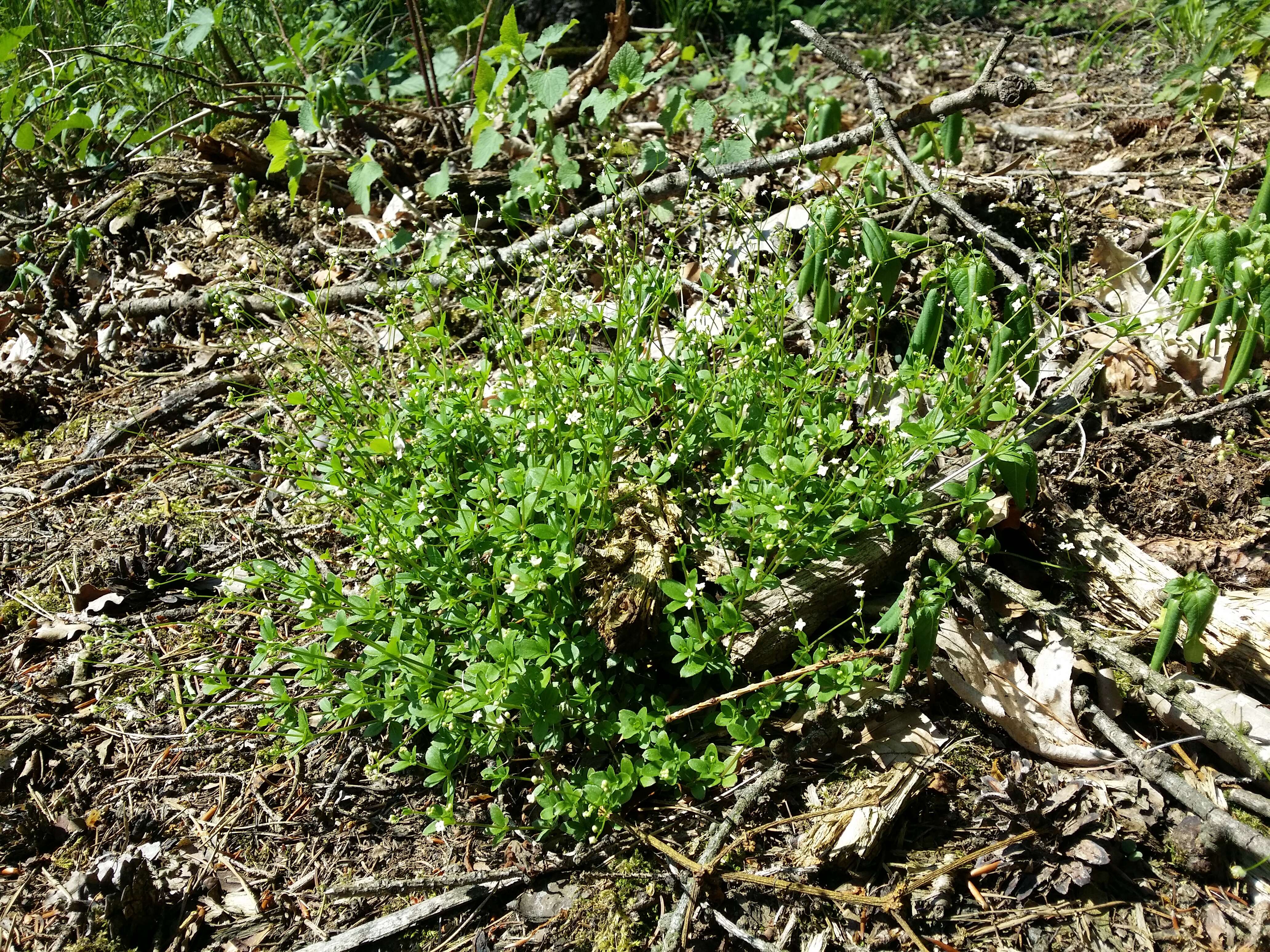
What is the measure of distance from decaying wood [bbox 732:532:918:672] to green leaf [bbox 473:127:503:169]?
2024mm

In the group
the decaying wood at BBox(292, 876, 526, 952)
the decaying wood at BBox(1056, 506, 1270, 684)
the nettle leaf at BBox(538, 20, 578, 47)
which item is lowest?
the decaying wood at BBox(292, 876, 526, 952)

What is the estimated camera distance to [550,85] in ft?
10.4

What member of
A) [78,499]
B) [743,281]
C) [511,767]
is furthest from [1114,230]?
[78,499]

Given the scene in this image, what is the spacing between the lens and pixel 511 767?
2.25 metres

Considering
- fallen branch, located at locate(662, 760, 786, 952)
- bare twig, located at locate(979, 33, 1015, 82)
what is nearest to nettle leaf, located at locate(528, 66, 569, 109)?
bare twig, located at locate(979, 33, 1015, 82)

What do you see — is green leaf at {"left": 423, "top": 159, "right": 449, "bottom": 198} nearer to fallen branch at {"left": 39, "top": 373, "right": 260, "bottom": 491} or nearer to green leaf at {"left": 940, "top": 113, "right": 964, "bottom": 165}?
fallen branch at {"left": 39, "top": 373, "right": 260, "bottom": 491}

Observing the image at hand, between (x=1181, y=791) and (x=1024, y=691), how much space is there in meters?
0.39

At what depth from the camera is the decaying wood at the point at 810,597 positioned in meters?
2.22

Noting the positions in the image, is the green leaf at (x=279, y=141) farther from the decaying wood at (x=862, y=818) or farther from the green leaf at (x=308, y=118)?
the decaying wood at (x=862, y=818)

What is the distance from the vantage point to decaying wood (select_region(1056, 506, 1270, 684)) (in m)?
2.18

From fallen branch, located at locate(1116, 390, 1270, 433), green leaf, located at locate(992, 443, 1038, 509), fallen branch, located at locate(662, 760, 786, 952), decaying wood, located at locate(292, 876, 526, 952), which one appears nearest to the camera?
fallen branch, located at locate(662, 760, 786, 952)

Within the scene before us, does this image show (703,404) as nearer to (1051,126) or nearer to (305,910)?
(305,910)

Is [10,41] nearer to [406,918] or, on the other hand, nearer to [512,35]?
[512,35]

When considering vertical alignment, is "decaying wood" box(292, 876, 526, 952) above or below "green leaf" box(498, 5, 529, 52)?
below
